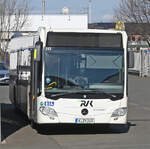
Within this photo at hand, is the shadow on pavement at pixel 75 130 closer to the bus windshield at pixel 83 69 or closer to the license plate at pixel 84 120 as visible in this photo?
the license plate at pixel 84 120

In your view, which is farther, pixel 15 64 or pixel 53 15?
pixel 53 15

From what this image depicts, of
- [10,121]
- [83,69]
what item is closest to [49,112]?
[83,69]

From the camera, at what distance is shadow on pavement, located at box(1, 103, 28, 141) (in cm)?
1259

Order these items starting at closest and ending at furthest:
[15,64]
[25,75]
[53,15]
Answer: [25,75] → [15,64] → [53,15]

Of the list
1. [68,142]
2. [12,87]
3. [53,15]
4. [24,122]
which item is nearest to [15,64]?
[12,87]

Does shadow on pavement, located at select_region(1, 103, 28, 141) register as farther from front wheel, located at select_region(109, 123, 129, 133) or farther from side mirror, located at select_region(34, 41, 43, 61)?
front wheel, located at select_region(109, 123, 129, 133)

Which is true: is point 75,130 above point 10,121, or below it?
above

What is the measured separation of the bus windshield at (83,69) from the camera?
449 inches

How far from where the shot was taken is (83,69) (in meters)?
11.5

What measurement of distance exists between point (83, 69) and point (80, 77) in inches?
8.0

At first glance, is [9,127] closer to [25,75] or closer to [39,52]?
[25,75]

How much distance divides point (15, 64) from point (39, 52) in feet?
17.2

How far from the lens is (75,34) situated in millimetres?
11820

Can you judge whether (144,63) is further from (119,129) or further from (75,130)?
(75,130)
